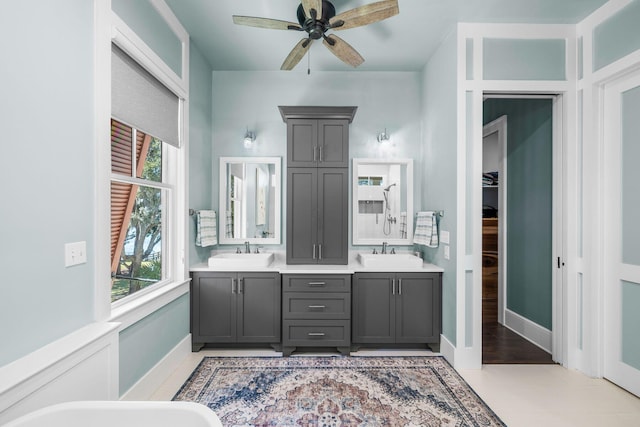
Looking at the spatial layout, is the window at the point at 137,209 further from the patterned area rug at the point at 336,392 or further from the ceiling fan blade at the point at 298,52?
the ceiling fan blade at the point at 298,52

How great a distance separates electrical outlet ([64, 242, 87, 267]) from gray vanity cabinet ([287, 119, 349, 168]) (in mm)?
1875

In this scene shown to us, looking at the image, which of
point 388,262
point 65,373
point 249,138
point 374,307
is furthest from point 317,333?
point 249,138

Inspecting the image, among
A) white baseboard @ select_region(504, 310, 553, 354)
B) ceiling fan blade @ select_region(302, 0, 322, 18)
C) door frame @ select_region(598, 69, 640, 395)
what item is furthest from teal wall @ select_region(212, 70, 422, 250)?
white baseboard @ select_region(504, 310, 553, 354)

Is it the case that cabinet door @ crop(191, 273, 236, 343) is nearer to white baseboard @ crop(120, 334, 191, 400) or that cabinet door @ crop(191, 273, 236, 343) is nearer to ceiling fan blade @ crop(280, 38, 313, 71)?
white baseboard @ crop(120, 334, 191, 400)

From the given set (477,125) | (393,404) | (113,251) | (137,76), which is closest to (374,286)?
(393,404)

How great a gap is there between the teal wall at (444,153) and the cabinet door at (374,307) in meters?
0.51

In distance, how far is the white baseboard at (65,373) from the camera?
3.61 ft

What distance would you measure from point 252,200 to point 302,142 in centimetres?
93

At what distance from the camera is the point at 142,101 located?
84.9 inches

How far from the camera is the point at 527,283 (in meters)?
3.27

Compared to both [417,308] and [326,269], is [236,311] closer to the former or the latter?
[326,269]

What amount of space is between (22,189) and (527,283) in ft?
13.3

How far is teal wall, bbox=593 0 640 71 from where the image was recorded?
2.16m

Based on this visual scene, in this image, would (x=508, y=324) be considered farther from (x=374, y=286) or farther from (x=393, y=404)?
(x=393, y=404)
